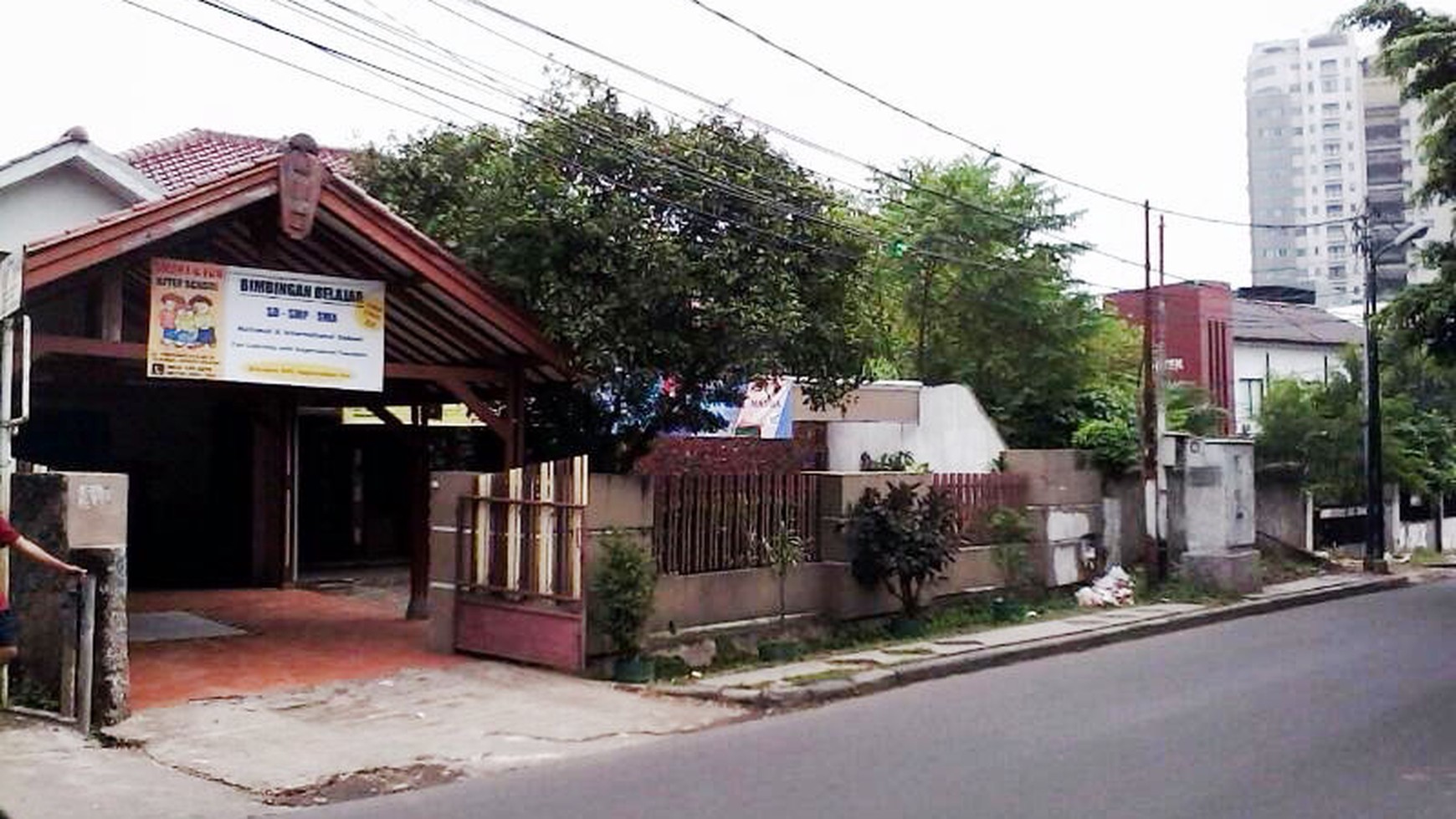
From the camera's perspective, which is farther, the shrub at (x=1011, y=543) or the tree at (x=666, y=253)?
the shrub at (x=1011, y=543)

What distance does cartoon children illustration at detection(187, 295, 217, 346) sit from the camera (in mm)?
12086

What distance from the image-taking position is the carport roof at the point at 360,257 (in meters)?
11.1

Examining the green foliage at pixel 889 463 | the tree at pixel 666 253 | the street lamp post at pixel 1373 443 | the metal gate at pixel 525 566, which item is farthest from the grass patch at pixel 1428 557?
the metal gate at pixel 525 566

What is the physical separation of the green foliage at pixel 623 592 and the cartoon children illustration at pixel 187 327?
4.05 m

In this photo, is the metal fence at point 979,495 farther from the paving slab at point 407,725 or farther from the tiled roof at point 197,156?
the tiled roof at point 197,156

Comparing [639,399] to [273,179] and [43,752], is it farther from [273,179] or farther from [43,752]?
[43,752]

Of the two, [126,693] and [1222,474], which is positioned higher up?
[1222,474]

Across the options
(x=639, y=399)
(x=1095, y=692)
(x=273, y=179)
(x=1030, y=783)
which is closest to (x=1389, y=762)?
(x=1030, y=783)

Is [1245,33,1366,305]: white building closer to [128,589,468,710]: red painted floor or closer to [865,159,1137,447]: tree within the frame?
[865,159,1137,447]: tree

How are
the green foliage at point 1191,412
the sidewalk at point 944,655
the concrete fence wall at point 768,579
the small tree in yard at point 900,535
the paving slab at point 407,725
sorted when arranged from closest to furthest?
the paving slab at point 407,725 < the sidewalk at point 944,655 < the concrete fence wall at point 768,579 < the small tree in yard at point 900,535 < the green foliage at point 1191,412

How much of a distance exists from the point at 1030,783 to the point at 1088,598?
11.2m

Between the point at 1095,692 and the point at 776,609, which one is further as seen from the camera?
the point at 776,609

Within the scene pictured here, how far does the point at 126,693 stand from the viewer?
9.90 metres

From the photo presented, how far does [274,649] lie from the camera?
1338 centimetres
